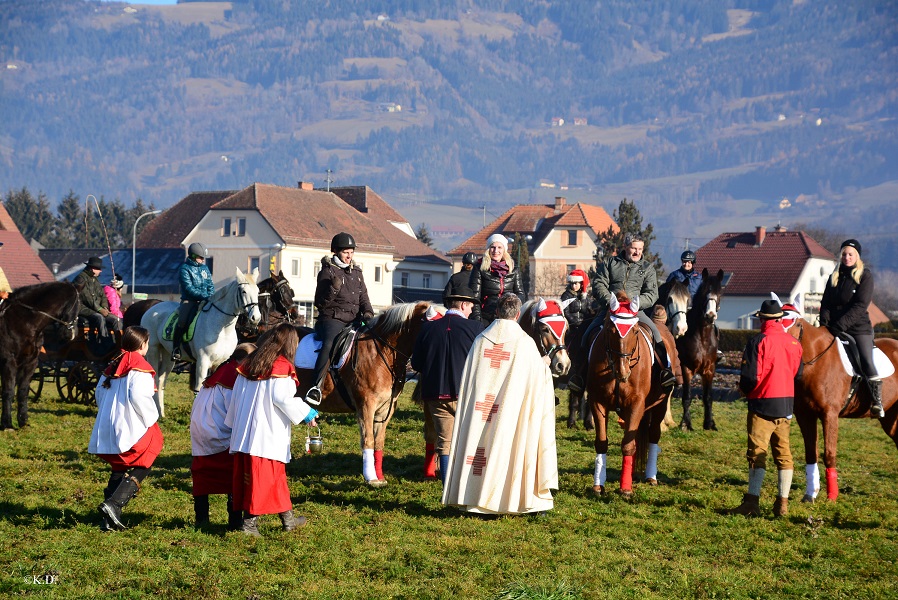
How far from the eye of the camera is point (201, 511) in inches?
371

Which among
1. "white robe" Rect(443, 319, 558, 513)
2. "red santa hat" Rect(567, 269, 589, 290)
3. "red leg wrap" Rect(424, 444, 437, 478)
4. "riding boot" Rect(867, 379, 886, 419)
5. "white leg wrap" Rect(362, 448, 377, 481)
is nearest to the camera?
"white robe" Rect(443, 319, 558, 513)

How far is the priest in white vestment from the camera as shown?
31.8 feet

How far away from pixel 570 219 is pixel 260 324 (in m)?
79.3

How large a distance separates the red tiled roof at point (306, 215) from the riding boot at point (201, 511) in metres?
62.1

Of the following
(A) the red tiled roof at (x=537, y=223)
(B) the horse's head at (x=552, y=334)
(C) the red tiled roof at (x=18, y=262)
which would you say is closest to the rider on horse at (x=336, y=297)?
(B) the horse's head at (x=552, y=334)

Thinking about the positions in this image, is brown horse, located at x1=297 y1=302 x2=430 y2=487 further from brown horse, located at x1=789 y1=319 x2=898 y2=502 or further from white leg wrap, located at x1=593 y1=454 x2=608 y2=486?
brown horse, located at x1=789 y1=319 x2=898 y2=502

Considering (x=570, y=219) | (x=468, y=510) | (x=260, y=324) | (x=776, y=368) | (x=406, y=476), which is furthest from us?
(x=570, y=219)

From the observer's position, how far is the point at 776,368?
10.6m

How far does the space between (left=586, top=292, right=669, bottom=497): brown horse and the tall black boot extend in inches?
199

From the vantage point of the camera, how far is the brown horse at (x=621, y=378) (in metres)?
11.3

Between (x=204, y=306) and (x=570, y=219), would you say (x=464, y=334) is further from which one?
(x=570, y=219)

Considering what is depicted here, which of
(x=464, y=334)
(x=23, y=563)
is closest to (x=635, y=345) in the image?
(x=464, y=334)

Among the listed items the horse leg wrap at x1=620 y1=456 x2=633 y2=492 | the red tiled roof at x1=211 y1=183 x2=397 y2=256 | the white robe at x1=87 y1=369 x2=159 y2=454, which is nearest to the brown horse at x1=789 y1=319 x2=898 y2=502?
the horse leg wrap at x1=620 y1=456 x2=633 y2=492

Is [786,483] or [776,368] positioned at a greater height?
[776,368]
